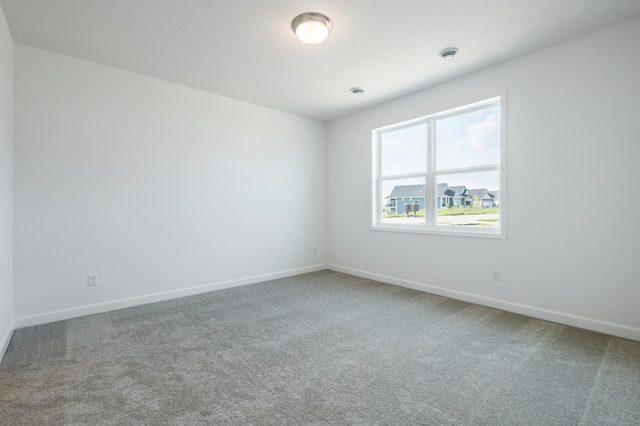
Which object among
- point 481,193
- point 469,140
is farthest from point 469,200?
point 469,140

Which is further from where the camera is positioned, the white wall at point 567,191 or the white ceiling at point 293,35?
the white wall at point 567,191

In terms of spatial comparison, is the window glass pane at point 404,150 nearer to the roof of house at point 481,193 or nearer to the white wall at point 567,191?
the white wall at point 567,191

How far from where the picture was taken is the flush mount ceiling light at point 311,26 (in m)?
2.46

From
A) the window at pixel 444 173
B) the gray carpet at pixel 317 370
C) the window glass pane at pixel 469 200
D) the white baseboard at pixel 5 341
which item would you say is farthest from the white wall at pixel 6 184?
the window glass pane at pixel 469 200

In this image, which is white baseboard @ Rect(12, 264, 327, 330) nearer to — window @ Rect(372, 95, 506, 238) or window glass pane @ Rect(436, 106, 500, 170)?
window @ Rect(372, 95, 506, 238)

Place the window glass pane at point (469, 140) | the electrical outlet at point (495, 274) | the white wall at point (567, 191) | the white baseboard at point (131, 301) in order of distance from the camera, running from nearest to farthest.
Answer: the white wall at point (567, 191) → the white baseboard at point (131, 301) → the electrical outlet at point (495, 274) → the window glass pane at point (469, 140)

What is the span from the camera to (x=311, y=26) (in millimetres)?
2510

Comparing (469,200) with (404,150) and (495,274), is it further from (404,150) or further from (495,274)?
(404,150)

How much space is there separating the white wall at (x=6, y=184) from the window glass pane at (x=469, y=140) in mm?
4515

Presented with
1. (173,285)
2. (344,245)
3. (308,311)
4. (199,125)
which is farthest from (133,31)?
(344,245)

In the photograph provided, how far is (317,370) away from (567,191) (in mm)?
2842

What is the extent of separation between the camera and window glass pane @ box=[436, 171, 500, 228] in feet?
11.4

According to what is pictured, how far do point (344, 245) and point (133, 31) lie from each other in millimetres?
3989

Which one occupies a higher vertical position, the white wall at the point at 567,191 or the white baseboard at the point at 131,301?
the white wall at the point at 567,191
